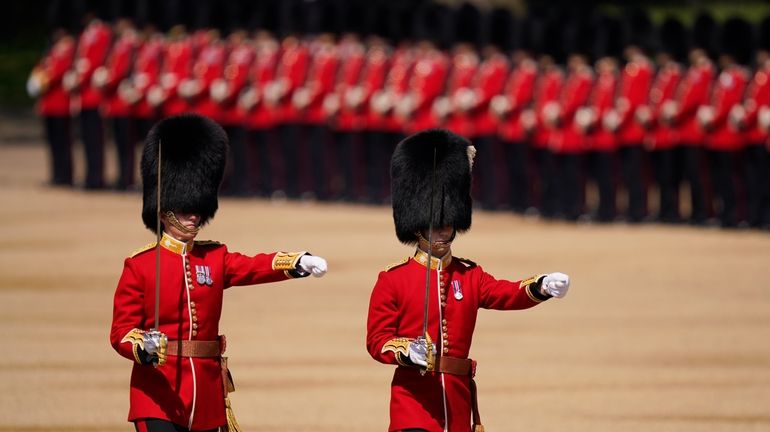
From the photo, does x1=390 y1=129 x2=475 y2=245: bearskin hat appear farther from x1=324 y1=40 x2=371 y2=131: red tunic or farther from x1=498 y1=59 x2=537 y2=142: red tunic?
x1=324 y1=40 x2=371 y2=131: red tunic

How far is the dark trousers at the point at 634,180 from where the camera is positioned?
13.4 m

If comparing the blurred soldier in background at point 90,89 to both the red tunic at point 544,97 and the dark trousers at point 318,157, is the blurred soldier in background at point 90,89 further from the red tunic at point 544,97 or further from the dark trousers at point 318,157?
the red tunic at point 544,97

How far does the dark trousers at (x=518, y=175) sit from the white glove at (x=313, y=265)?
8.67m

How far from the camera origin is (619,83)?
13352 millimetres

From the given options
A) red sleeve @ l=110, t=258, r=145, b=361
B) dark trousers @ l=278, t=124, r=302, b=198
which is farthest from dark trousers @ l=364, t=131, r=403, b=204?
red sleeve @ l=110, t=258, r=145, b=361

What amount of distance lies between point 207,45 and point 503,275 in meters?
5.01

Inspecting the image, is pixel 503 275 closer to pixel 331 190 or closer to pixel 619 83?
pixel 619 83

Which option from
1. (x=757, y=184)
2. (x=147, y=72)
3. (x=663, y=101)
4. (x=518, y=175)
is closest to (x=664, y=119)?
(x=663, y=101)

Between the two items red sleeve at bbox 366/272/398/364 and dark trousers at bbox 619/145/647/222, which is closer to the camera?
red sleeve at bbox 366/272/398/364

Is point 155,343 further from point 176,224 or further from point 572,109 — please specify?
point 572,109

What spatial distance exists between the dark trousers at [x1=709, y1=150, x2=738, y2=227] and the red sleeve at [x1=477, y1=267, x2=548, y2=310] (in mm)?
7801

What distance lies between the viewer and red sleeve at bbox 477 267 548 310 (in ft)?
17.4

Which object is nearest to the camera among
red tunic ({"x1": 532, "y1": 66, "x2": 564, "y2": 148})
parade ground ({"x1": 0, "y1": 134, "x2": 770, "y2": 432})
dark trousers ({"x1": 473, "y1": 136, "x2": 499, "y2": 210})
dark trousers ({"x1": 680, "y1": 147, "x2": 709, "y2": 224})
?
parade ground ({"x1": 0, "y1": 134, "x2": 770, "y2": 432})

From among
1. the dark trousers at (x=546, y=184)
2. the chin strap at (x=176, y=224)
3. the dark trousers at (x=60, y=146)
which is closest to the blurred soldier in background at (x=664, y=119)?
the dark trousers at (x=546, y=184)
